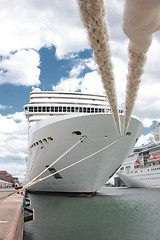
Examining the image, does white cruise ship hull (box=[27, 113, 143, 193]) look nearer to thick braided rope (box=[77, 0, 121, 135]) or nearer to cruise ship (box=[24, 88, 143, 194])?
cruise ship (box=[24, 88, 143, 194])

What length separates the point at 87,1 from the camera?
2002mm

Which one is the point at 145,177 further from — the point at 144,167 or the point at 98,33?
the point at 98,33

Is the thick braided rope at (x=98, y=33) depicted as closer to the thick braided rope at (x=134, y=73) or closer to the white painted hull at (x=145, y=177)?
the thick braided rope at (x=134, y=73)

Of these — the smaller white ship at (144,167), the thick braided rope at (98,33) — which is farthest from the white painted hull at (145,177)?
the thick braided rope at (98,33)

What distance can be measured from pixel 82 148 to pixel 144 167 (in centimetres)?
4363

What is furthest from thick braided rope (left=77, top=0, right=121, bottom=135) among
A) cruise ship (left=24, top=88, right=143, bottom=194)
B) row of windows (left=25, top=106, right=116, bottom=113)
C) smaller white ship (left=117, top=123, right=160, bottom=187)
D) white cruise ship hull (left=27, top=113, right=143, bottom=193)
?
smaller white ship (left=117, top=123, right=160, bottom=187)

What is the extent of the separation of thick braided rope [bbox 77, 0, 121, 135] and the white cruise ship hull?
12.1 m

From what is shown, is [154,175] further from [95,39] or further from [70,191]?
[95,39]

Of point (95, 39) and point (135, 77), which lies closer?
point (95, 39)

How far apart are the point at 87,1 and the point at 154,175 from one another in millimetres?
54706

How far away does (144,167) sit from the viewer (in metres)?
55.9

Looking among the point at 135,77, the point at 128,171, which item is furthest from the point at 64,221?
the point at 128,171

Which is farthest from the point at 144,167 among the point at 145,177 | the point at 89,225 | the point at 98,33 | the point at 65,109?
the point at 98,33

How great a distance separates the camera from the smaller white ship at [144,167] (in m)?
52.5
